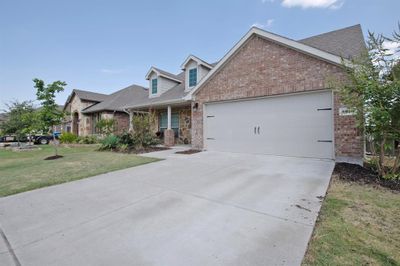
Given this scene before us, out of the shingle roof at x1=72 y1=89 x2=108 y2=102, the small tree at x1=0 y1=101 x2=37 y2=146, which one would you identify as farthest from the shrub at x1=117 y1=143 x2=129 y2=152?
the shingle roof at x1=72 y1=89 x2=108 y2=102

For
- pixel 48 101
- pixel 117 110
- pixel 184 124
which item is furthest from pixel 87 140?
pixel 184 124

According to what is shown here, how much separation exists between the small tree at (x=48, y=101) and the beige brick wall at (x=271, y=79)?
675cm

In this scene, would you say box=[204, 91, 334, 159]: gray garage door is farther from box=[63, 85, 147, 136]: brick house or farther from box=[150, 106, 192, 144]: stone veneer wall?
box=[63, 85, 147, 136]: brick house

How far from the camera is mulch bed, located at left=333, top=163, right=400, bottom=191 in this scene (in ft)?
14.5

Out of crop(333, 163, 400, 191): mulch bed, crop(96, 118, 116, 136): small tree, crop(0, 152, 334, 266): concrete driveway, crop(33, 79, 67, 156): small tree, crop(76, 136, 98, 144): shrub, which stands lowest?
crop(0, 152, 334, 266): concrete driveway

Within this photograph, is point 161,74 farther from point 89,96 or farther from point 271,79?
point 89,96

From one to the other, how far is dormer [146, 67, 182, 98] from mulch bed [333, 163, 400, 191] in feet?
39.1

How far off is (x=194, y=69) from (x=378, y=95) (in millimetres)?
9745

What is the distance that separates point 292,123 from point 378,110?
10.5 ft

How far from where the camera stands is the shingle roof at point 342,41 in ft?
24.4

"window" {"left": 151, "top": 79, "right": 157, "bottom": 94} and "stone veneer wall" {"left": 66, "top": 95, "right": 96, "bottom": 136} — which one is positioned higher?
"window" {"left": 151, "top": 79, "right": 157, "bottom": 94}

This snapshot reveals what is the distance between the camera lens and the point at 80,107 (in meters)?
20.5

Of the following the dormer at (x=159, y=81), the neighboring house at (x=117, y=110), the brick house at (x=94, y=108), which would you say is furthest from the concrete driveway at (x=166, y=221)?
the brick house at (x=94, y=108)

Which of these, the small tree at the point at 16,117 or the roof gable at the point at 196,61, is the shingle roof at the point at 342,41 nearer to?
the roof gable at the point at 196,61
